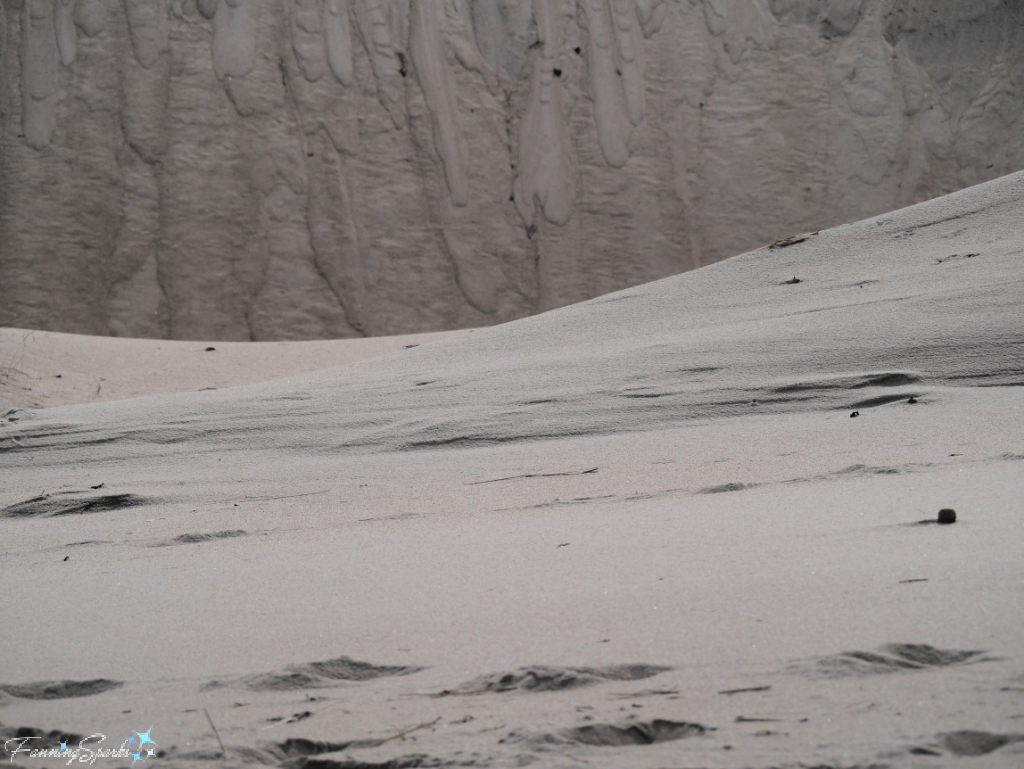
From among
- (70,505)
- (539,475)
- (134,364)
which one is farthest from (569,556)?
(134,364)

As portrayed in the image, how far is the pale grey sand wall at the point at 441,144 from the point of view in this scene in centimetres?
986

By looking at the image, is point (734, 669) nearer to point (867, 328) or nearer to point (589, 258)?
point (867, 328)

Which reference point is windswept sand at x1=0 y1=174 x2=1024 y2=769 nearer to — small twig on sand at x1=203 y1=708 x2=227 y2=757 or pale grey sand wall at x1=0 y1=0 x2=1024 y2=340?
small twig on sand at x1=203 y1=708 x2=227 y2=757

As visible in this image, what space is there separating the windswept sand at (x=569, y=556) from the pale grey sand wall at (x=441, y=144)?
6.74 metres

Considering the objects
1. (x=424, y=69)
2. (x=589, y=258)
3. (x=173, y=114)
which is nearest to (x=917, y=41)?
(x=589, y=258)

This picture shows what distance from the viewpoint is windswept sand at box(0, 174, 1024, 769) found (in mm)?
957

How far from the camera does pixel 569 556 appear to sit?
1.51 meters

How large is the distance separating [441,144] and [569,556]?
9451 millimetres

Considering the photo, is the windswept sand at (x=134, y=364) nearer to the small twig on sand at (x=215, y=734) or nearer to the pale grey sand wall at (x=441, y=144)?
the pale grey sand wall at (x=441, y=144)

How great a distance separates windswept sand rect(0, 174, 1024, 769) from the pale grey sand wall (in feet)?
22.1

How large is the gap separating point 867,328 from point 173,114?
8.94 meters

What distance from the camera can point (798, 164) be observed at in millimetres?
10789

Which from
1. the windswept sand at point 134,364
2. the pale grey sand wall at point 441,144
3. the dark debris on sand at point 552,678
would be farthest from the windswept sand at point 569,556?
the pale grey sand wall at point 441,144

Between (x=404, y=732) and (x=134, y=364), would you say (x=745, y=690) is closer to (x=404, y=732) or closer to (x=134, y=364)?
(x=404, y=732)
